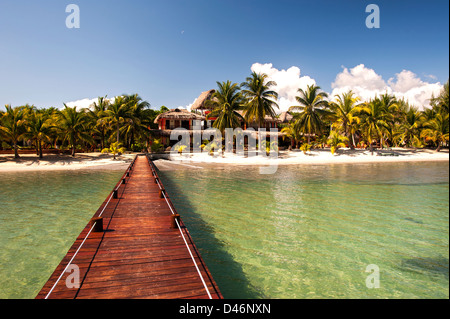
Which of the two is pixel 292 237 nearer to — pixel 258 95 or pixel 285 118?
pixel 258 95

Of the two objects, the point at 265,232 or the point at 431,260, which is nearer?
the point at 431,260

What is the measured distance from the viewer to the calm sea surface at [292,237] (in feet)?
17.0

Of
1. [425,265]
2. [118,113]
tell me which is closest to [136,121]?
[118,113]

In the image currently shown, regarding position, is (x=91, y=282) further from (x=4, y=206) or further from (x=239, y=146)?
(x=239, y=146)

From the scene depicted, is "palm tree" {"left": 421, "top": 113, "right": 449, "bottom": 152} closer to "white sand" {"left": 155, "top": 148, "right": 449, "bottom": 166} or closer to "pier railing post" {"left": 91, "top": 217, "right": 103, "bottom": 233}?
"pier railing post" {"left": 91, "top": 217, "right": 103, "bottom": 233}

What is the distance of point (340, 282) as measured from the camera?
5.37 m

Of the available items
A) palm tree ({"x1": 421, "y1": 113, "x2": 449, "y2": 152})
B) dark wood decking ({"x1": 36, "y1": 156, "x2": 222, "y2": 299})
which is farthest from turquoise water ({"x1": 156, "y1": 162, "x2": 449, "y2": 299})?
dark wood decking ({"x1": 36, "y1": 156, "x2": 222, "y2": 299})

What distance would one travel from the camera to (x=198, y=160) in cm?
3247

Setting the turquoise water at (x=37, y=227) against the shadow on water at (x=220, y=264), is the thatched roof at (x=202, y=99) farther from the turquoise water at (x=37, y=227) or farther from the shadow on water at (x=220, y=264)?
the shadow on water at (x=220, y=264)

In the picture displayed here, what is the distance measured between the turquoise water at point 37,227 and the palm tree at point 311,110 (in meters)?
29.9

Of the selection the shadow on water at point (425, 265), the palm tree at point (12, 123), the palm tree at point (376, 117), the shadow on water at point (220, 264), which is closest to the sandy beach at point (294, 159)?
the palm tree at point (376, 117)

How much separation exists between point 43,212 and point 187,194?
6.57 m

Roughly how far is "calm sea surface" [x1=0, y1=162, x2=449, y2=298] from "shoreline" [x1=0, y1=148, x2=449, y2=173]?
47.9 feet
